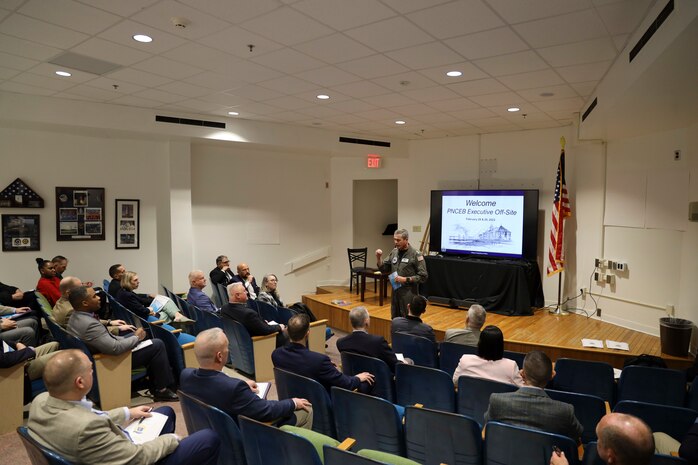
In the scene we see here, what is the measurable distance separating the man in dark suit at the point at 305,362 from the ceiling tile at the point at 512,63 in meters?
3.31

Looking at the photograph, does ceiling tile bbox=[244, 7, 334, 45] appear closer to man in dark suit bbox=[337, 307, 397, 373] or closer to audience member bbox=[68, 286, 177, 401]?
man in dark suit bbox=[337, 307, 397, 373]

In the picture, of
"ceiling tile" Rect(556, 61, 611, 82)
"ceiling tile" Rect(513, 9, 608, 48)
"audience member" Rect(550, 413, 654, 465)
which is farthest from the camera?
"ceiling tile" Rect(556, 61, 611, 82)

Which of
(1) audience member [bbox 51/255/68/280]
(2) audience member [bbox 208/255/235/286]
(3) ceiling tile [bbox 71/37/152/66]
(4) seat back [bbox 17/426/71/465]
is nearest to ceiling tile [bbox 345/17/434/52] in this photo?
(3) ceiling tile [bbox 71/37/152/66]

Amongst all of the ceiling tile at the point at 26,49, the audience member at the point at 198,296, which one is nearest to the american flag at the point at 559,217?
the audience member at the point at 198,296

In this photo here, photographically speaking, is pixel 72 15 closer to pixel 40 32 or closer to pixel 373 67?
pixel 40 32

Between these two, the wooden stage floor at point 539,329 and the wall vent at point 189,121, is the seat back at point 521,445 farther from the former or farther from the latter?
the wall vent at point 189,121

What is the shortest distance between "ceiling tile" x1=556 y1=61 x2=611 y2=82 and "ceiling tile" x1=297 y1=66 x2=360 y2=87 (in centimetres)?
233

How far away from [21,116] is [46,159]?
3.03 ft

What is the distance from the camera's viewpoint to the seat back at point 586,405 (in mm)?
2826

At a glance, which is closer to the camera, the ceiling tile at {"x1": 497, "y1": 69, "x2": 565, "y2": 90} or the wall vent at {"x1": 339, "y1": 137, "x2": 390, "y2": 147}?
the ceiling tile at {"x1": 497, "y1": 69, "x2": 565, "y2": 90}

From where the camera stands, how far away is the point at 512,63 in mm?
4828

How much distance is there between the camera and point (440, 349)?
4.08 m

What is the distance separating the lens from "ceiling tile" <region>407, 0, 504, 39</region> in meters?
3.47

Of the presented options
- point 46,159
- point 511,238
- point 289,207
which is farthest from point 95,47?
point 511,238
